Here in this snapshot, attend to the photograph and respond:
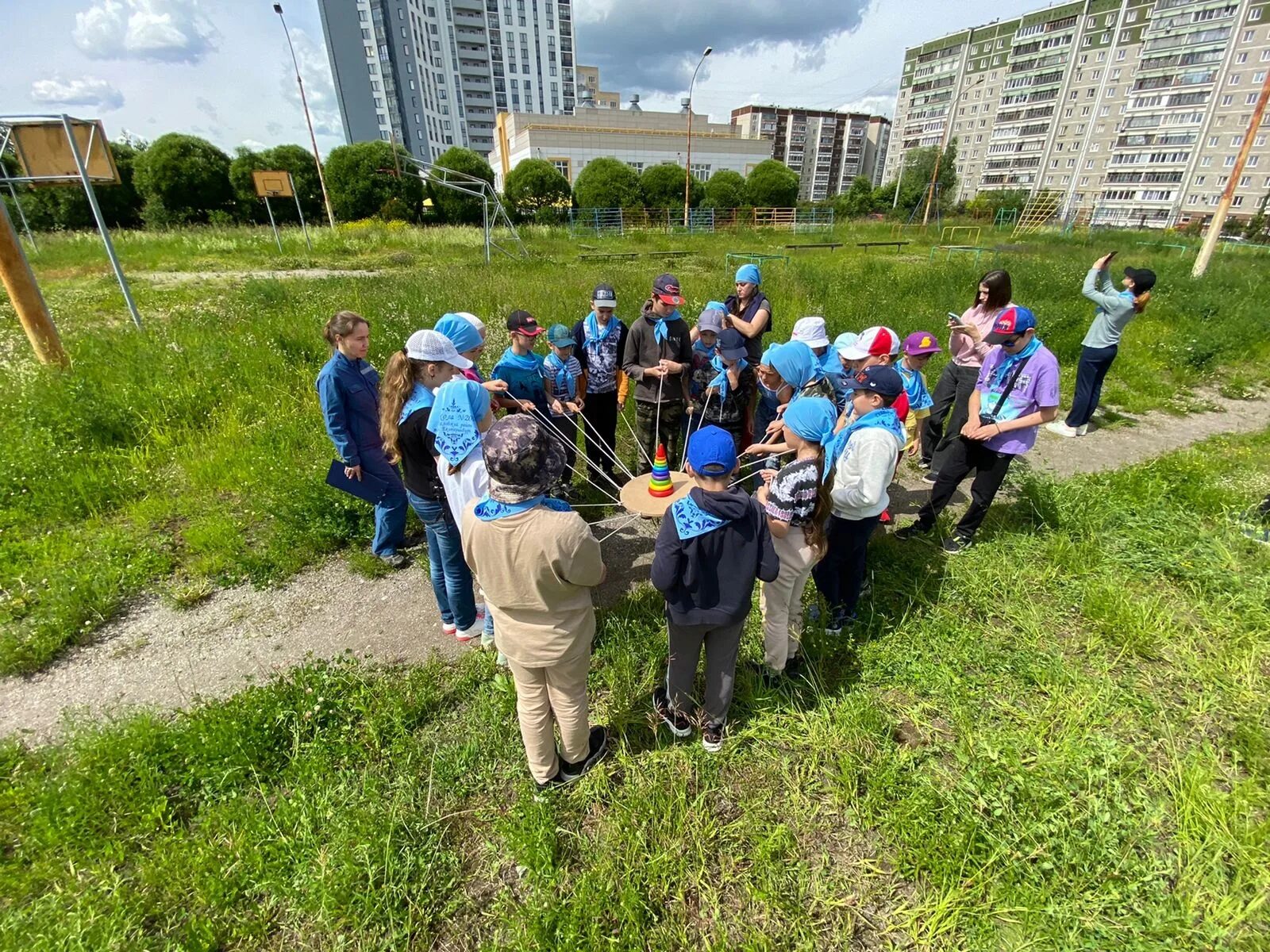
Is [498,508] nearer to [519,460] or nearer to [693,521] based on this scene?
[519,460]

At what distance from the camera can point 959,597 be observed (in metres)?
3.56

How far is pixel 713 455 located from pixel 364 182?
33708 millimetres

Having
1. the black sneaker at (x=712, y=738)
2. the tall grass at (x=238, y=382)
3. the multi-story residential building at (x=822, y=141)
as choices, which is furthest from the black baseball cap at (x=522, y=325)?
the multi-story residential building at (x=822, y=141)

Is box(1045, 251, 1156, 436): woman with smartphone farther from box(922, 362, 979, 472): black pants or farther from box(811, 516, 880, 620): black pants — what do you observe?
box(811, 516, 880, 620): black pants

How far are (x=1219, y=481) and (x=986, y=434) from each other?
3.17m

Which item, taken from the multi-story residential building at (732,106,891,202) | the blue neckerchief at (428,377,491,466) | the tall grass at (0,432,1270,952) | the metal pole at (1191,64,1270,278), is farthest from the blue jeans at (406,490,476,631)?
the multi-story residential building at (732,106,891,202)

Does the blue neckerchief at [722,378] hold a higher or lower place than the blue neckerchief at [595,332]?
lower

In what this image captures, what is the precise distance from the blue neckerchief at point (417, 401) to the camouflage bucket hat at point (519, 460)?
4.01ft

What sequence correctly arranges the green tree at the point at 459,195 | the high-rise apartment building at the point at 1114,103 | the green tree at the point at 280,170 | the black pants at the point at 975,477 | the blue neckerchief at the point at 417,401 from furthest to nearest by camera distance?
the high-rise apartment building at the point at 1114,103
the green tree at the point at 459,195
the green tree at the point at 280,170
the black pants at the point at 975,477
the blue neckerchief at the point at 417,401

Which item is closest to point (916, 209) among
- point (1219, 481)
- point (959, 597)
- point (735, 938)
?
point (1219, 481)

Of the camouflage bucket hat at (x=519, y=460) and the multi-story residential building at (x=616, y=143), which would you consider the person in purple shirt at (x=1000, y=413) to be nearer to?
the camouflage bucket hat at (x=519, y=460)

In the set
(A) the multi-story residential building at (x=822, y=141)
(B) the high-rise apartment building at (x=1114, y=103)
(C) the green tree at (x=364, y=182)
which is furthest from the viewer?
(A) the multi-story residential building at (x=822, y=141)

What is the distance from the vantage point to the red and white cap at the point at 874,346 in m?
3.50


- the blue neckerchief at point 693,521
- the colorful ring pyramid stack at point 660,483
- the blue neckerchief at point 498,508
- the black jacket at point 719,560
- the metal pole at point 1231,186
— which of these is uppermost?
the metal pole at point 1231,186
